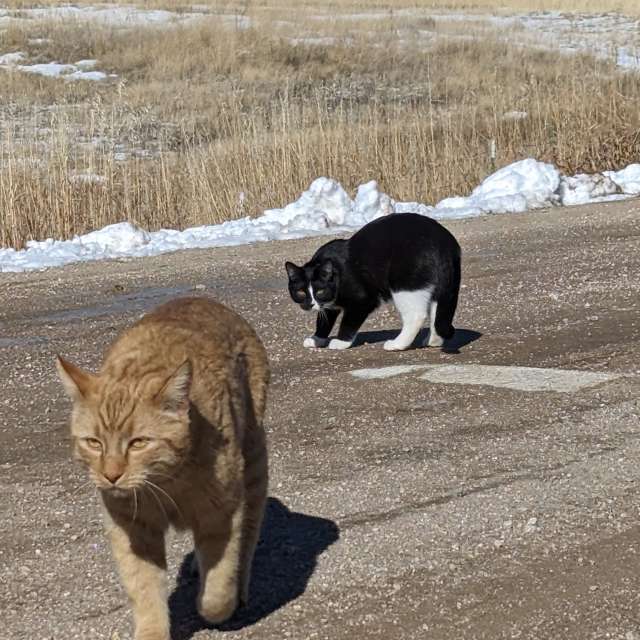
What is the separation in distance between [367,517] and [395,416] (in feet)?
5.33

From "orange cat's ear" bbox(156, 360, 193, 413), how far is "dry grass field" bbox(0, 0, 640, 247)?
34.7 feet

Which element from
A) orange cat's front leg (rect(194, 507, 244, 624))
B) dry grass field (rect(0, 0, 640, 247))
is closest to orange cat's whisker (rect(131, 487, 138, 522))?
orange cat's front leg (rect(194, 507, 244, 624))

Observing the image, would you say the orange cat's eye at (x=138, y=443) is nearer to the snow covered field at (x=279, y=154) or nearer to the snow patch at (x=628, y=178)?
the snow covered field at (x=279, y=154)

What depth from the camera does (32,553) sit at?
512cm

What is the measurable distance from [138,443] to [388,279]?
Answer: 531 centimetres

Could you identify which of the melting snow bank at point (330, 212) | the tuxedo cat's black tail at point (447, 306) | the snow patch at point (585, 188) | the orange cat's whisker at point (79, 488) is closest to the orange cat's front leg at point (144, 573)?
the orange cat's whisker at point (79, 488)

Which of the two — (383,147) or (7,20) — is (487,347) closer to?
(383,147)

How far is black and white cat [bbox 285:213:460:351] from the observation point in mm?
8516

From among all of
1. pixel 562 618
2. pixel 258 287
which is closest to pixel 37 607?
pixel 562 618

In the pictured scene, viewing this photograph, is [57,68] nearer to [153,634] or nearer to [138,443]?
[153,634]

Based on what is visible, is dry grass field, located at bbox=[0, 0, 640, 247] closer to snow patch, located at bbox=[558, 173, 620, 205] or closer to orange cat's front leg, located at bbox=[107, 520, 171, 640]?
snow patch, located at bbox=[558, 173, 620, 205]

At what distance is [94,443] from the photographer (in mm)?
3600

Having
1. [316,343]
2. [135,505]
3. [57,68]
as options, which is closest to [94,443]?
[135,505]

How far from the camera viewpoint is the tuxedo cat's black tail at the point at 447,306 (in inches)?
334
